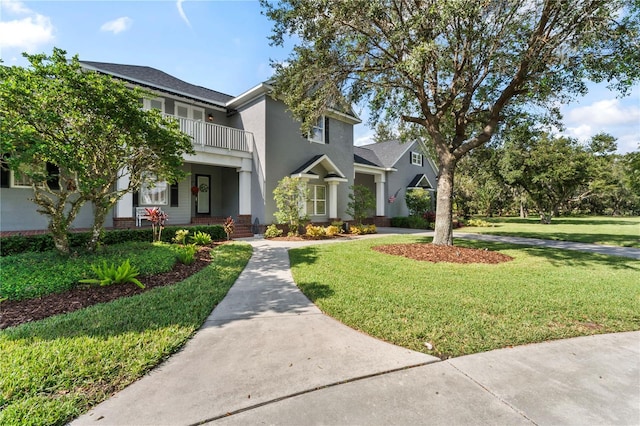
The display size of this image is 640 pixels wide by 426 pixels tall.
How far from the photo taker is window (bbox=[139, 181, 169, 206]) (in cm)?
1225

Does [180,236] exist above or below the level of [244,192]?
below

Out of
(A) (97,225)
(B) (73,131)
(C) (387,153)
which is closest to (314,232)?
(A) (97,225)

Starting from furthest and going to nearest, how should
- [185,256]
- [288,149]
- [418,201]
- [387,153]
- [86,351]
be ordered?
[387,153] → [418,201] → [288,149] → [185,256] → [86,351]

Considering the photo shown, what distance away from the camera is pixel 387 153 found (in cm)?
2348

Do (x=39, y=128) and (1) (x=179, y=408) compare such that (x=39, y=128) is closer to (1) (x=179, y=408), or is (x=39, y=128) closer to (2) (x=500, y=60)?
(1) (x=179, y=408)

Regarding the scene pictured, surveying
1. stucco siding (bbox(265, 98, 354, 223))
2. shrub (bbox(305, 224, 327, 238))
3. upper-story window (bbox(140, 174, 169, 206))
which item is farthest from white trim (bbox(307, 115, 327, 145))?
upper-story window (bbox(140, 174, 169, 206))

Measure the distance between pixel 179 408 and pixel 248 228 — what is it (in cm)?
1144

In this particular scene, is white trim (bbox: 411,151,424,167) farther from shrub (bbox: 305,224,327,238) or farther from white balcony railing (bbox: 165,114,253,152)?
white balcony railing (bbox: 165,114,253,152)

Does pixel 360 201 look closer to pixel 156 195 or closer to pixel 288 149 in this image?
pixel 288 149

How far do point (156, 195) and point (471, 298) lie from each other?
43.1 feet

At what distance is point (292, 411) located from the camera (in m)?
2.17

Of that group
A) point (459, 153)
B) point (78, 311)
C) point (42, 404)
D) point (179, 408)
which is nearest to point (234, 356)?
point (179, 408)

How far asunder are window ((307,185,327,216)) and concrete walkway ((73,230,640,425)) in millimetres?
12243

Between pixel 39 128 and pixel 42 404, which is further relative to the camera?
pixel 39 128
